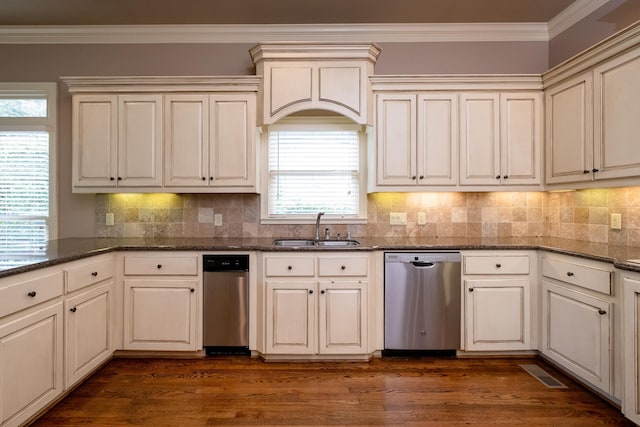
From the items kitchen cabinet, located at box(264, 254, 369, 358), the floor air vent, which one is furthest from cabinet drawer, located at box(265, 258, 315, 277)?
the floor air vent

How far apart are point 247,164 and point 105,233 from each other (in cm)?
159

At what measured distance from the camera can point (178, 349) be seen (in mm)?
2941

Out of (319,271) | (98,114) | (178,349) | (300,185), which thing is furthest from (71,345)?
(300,185)

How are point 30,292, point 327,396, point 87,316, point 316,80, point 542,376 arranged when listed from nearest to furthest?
point 30,292
point 327,396
point 87,316
point 542,376
point 316,80

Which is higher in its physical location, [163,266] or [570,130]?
[570,130]

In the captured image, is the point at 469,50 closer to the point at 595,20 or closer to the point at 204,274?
the point at 595,20

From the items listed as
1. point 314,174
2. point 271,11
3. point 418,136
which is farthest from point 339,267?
point 271,11

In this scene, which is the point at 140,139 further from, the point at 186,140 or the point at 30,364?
the point at 30,364

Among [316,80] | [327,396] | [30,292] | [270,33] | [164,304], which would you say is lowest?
[327,396]

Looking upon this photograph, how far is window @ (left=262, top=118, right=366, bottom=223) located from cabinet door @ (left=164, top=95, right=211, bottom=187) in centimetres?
61

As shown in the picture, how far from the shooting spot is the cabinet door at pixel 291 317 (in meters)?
2.89

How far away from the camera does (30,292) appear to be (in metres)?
1.98

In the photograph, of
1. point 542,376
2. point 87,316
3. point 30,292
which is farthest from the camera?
point 542,376

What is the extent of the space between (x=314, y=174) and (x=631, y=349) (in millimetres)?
2599
